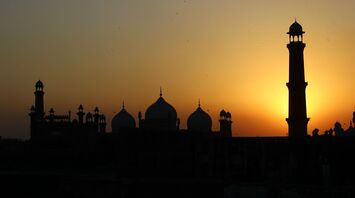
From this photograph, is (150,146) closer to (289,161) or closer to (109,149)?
(289,161)

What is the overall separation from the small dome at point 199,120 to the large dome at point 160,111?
2119mm

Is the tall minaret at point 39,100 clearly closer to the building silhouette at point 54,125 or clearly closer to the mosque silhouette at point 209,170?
the building silhouette at point 54,125

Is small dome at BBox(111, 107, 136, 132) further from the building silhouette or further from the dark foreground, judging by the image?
the dark foreground

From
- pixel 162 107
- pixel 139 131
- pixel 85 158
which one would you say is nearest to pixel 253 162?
pixel 139 131

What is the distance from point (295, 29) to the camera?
31906 mm

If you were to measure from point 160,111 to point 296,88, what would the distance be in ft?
29.2

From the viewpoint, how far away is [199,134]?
22406mm

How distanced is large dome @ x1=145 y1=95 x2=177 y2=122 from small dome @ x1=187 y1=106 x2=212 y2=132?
6.95 feet

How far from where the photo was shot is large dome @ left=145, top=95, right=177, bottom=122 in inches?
1423

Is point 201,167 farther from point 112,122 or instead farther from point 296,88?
point 112,122

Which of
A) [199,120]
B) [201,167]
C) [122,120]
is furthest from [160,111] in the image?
[201,167]

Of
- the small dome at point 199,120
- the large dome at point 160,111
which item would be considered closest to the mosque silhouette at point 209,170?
the large dome at point 160,111

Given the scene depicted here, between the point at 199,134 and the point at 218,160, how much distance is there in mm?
1299

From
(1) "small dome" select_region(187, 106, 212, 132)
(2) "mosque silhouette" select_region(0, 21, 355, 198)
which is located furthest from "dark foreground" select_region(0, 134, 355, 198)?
(1) "small dome" select_region(187, 106, 212, 132)
